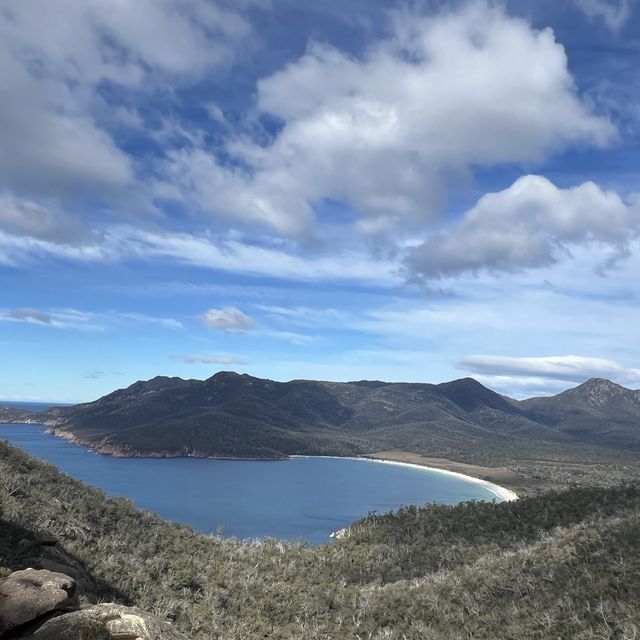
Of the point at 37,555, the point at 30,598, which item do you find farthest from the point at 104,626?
the point at 37,555

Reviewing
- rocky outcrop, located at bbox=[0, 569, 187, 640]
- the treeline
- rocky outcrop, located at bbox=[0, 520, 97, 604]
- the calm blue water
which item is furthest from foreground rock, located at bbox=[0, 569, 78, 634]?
the calm blue water

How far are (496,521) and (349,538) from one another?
49.3ft

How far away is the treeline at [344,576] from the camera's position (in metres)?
24.5

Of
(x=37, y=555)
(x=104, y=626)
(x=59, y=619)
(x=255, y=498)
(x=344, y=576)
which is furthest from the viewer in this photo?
(x=255, y=498)

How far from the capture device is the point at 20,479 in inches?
1284

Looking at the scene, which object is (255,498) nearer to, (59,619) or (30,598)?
(30,598)

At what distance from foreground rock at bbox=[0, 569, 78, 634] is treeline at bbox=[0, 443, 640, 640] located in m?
6.89

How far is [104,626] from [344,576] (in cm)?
3098

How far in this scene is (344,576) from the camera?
39469mm

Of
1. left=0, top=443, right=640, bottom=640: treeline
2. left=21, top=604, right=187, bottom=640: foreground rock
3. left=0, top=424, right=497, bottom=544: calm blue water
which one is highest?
left=21, top=604, right=187, bottom=640: foreground rock

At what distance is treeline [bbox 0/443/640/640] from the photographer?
2450 centimetres

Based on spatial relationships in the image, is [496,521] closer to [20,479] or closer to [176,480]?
[20,479]

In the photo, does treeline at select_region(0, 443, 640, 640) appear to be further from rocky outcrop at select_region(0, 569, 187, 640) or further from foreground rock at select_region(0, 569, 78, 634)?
rocky outcrop at select_region(0, 569, 187, 640)

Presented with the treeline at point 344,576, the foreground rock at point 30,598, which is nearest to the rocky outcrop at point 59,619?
the foreground rock at point 30,598
